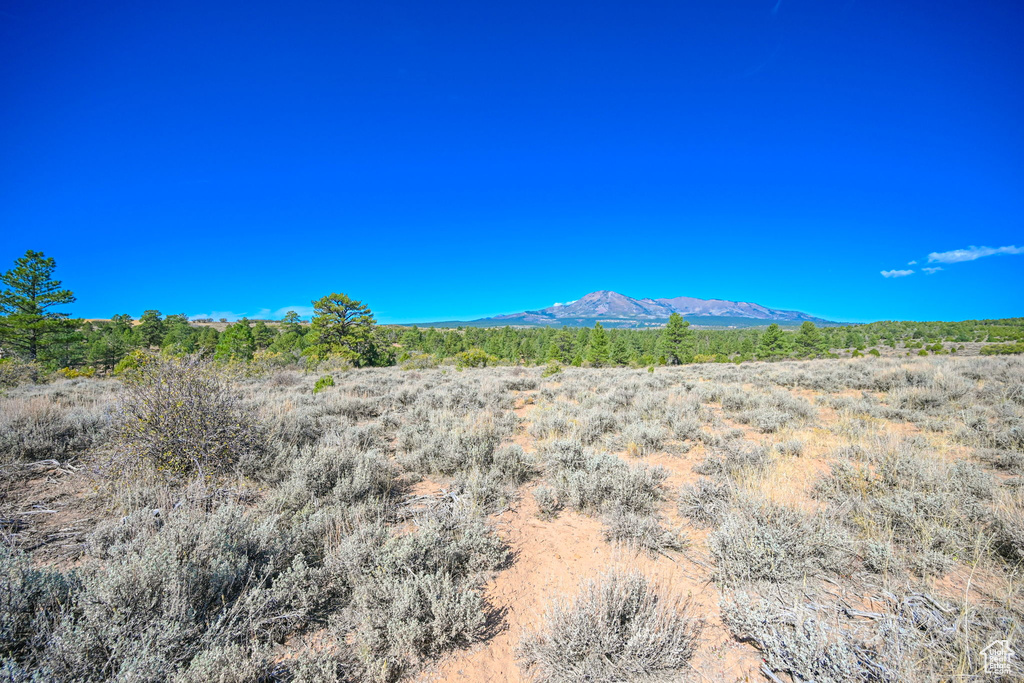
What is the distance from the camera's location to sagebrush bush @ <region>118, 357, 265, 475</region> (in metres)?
4.34

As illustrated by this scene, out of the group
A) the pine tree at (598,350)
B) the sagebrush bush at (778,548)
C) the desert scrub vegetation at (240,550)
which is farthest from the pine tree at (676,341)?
the sagebrush bush at (778,548)

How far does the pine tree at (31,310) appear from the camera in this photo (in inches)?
823

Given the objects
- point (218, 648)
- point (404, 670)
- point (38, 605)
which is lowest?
point (404, 670)

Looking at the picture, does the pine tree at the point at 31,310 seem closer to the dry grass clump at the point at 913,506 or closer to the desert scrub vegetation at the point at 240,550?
the desert scrub vegetation at the point at 240,550

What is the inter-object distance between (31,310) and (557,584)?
1419 inches

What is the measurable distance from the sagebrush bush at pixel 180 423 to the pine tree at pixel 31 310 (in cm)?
2826

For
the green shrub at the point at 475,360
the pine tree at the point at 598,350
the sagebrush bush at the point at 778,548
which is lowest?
the sagebrush bush at the point at 778,548

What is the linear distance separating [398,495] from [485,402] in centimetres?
453

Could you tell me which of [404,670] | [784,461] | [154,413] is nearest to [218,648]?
[404,670]

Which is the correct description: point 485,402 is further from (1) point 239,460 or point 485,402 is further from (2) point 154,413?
(2) point 154,413

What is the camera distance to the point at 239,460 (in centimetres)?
453

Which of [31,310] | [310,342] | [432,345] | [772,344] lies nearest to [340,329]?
[310,342]

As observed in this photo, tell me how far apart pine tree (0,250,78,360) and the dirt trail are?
3317cm

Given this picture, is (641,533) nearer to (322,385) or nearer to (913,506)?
(913,506)
